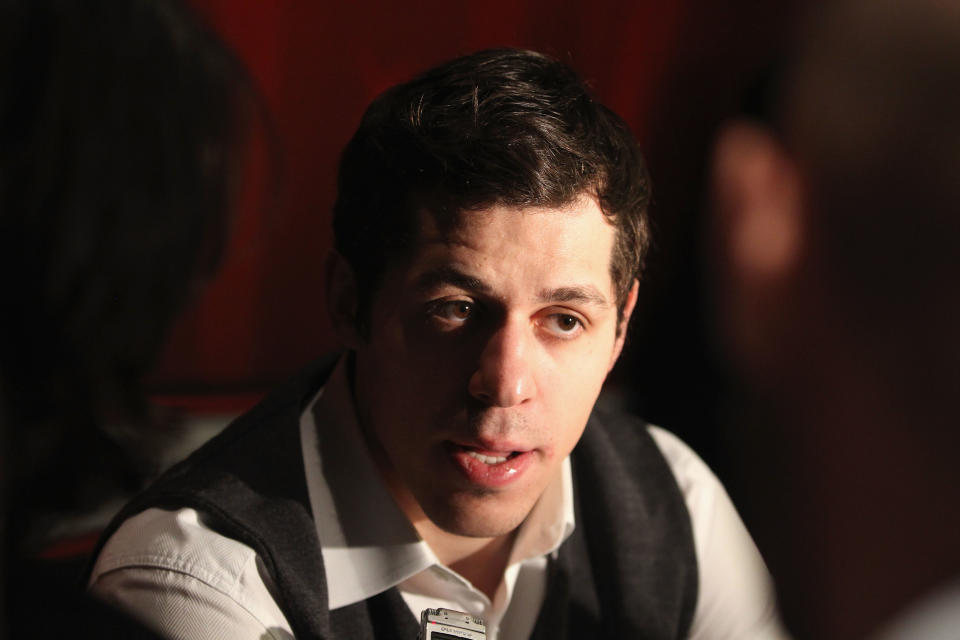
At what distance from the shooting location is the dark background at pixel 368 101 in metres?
1.16

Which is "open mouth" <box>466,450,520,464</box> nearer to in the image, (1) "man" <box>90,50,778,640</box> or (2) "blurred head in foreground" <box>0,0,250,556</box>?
(1) "man" <box>90,50,778,640</box>

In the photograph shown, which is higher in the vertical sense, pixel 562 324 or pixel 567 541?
pixel 562 324

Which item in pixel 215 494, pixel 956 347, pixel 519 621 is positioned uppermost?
pixel 956 347

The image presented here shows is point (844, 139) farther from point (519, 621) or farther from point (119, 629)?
point (519, 621)

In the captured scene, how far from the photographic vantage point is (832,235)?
0.39 metres

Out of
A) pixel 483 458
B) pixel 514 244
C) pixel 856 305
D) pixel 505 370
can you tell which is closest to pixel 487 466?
pixel 483 458

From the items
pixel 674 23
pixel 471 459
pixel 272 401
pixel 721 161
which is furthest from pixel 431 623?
pixel 674 23

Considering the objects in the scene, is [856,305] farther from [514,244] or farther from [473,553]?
[473,553]

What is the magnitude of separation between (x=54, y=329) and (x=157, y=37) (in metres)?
0.24

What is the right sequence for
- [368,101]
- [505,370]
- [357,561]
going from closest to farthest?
1. [505,370]
2. [357,561]
3. [368,101]

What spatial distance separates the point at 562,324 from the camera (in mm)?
907

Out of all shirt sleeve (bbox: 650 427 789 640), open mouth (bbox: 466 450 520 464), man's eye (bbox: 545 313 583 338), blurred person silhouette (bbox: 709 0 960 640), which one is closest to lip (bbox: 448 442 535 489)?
open mouth (bbox: 466 450 520 464)

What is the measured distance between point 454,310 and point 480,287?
0.05 metres

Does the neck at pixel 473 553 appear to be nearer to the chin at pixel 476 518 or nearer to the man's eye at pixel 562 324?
the chin at pixel 476 518
